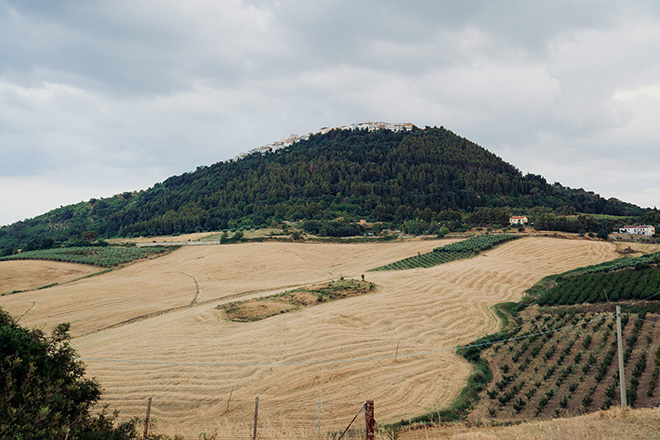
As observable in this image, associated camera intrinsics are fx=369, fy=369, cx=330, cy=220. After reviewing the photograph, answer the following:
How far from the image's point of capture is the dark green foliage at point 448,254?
161ft

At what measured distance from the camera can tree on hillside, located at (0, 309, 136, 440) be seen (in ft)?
21.0

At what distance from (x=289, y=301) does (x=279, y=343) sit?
359 inches

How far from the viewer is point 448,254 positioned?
5188 centimetres

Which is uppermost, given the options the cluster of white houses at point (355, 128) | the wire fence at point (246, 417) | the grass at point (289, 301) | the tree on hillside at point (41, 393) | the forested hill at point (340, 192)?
the cluster of white houses at point (355, 128)

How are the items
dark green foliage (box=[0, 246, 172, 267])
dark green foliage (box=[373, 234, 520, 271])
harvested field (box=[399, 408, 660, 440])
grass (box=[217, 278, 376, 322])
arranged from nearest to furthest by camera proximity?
1. harvested field (box=[399, 408, 660, 440])
2. grass (box=[217, 278, 376, 322])
3. dark green foliage (box=[373, 234, 520, 271])
4. dark green foliage (box=[0, 246, 172, 267])

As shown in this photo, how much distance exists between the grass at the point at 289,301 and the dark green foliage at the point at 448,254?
17.4m

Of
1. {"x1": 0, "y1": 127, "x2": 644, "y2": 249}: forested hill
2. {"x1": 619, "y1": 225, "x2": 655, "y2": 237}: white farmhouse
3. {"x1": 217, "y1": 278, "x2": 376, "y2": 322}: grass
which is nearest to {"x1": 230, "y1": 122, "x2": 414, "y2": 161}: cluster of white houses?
{"x1": 0, "y1": 127, "x2": 644, "y2": 249}: forested hill

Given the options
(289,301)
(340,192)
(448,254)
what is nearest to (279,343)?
(289,301)

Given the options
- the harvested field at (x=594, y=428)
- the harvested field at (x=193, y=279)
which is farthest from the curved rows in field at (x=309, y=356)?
the harvested field at (x=193, y=279)

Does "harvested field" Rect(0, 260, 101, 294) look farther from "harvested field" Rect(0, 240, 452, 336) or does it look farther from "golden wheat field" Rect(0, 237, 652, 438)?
"golden wheat field" Rect(0, 237, 652, 438)

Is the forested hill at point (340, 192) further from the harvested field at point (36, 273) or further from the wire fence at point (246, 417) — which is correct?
the wire fence at point (246, 417)

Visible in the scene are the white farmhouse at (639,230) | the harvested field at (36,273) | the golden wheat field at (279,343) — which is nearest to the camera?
the golden wheat field at (279,343)

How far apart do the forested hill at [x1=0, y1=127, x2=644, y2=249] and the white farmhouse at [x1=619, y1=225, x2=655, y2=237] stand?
2324 cm

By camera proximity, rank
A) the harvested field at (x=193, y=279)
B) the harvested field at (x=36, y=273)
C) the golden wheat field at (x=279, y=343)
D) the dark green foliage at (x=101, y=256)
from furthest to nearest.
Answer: the dark green foliage at (x=101, y=256) < the harvested field at (x=36, y=273) < the harvested field at (x=193, y=279) < the golden wheat field at (x=279, y=343)
